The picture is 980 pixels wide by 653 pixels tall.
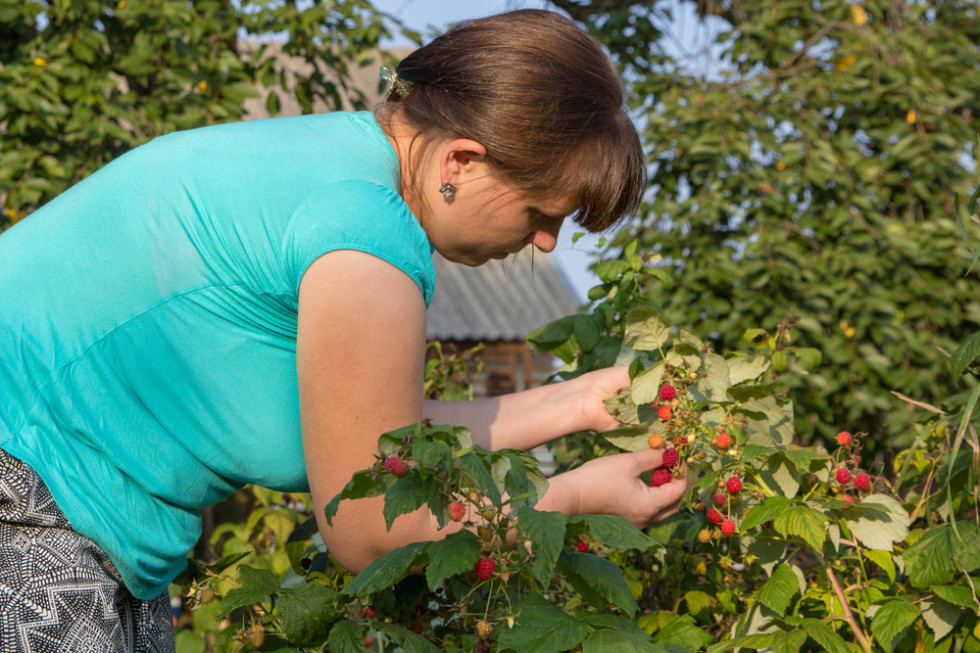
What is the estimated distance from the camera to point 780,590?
49.6 inches

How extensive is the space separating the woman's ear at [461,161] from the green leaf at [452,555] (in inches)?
18.4

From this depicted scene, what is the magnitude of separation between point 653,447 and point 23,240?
908 millimetres

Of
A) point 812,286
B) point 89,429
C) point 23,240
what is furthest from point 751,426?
point 812,286

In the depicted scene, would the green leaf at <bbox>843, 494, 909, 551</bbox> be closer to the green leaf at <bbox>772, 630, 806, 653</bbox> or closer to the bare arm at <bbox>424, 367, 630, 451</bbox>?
the green leaf at <bbox>772, 630, 806, 653</bbox>

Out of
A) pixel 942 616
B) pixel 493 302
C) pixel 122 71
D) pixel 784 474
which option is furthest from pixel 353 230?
pixel 493 302

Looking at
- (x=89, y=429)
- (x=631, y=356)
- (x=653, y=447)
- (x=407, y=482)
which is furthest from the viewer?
(x=631, y=356)

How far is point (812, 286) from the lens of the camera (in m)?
3.28

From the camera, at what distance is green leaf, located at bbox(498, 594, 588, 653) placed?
0.95 metres

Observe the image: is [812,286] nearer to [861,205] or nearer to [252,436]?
[861,205]

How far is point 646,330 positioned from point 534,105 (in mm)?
477

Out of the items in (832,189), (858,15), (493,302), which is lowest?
(493,302)

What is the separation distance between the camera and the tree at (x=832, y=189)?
3273 mm

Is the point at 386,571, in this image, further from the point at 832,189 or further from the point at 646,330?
the point at 832,189

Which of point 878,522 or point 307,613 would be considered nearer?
point 307,613
